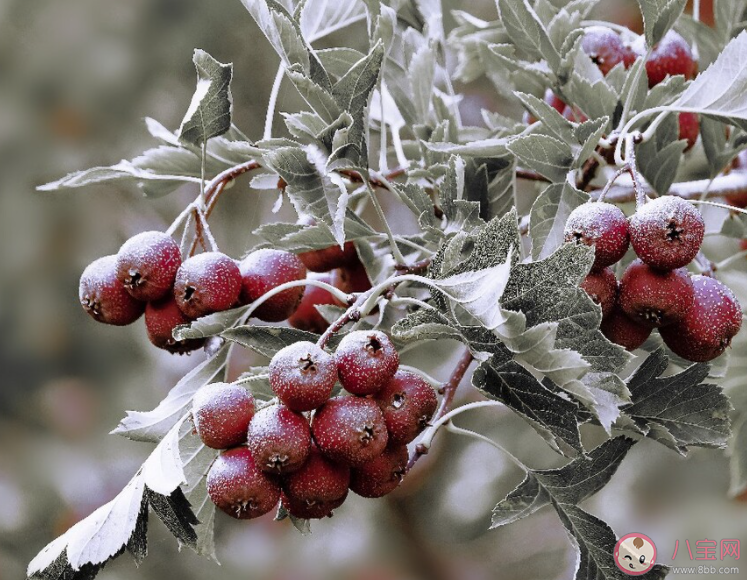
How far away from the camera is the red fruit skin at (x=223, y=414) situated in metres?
0.67

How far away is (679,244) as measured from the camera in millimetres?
670

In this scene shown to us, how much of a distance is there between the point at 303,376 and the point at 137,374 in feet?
4.56

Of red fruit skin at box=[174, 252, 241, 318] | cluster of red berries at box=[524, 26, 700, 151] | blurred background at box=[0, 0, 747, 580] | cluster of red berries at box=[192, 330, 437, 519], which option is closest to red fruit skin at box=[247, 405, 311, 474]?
cluster of red berries at box=[192, 330, 437, 519]

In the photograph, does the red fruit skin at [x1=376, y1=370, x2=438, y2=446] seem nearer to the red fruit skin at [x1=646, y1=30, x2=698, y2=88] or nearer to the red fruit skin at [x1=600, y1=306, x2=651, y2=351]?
the red fruit skin at [x1=600, y1=306, x2=651, y2=351]

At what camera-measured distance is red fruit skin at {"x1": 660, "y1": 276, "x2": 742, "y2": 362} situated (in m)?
0.72

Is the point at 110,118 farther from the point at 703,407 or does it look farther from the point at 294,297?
the point at 703,407

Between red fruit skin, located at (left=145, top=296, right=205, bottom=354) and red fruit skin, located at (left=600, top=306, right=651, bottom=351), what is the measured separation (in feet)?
1.22

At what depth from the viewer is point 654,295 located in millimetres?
688

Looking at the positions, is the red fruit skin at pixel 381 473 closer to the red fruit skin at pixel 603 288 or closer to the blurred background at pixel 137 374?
the red fruit skin at pixel 603 288

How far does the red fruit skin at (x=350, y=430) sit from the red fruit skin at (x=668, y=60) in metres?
0.57

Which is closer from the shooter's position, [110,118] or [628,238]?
[628,238]

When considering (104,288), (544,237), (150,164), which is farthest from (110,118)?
(544,237)

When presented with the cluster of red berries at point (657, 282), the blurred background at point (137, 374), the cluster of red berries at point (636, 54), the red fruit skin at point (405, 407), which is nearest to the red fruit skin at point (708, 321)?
the cluster of red berries at point (657, 282)

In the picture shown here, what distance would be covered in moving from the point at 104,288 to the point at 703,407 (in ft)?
1.84
